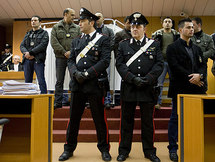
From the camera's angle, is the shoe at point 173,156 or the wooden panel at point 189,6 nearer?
the shoe at point 173,156

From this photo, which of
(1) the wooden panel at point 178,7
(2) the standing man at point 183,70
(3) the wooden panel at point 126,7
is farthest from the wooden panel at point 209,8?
(2) the standing man at point 183,70

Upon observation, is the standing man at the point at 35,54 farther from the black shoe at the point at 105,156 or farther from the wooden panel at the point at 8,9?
the wooden panel at the point at 8,9

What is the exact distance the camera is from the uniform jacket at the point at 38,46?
155 inches

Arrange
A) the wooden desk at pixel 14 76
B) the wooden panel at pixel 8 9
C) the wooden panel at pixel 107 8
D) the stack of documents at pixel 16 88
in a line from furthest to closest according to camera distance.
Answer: the wooden panel at pixel 8 9
the wooden panel at pixel 107 8
the wooden desk at pixel 14 76
the stack of documents at pixel 16 88

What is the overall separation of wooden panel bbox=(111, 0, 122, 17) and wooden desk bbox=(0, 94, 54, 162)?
622 cm

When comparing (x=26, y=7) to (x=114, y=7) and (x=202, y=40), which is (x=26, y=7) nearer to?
(x=114, y=7)

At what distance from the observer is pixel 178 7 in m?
7.91

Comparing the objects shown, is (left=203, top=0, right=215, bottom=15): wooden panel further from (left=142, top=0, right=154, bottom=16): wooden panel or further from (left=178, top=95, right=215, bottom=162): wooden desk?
(left=178, top=95, right=215, bottom=162): wooden desk

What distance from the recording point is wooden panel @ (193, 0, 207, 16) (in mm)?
7683

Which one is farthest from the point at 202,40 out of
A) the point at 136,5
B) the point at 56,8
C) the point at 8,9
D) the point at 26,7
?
the point at 8,9

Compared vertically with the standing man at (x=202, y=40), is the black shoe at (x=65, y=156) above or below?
below

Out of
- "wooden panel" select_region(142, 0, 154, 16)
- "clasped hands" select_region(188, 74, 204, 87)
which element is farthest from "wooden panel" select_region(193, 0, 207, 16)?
"clasped hands" select_region(188, 74, 204, 87)

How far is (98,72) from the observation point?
2664mm

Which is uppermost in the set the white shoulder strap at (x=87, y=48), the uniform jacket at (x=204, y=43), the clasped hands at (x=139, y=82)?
the uniform jacket at (x=204, y=43)
